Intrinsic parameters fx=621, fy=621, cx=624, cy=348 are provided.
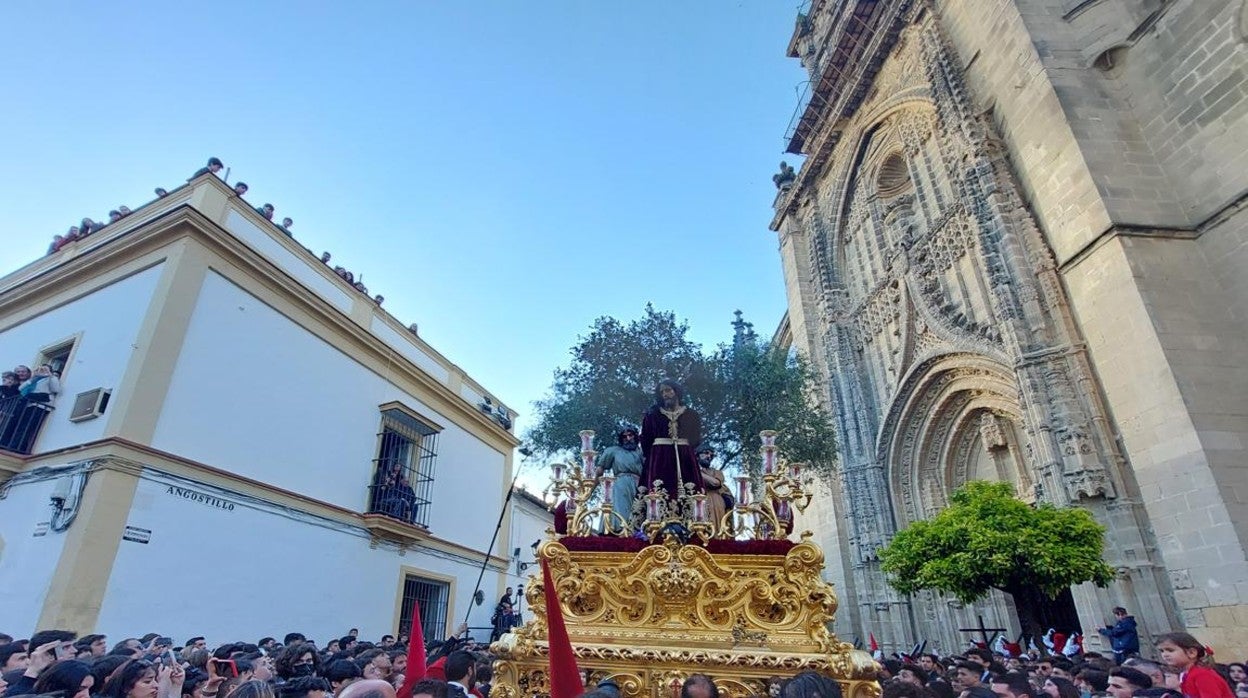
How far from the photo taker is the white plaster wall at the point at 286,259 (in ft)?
36.0

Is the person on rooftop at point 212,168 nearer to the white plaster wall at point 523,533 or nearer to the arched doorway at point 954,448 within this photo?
the white plaster wall at point 523,533

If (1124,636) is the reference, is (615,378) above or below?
above

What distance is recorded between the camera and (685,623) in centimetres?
372

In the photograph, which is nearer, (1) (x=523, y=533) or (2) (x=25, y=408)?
(2) (x=25, y=408)

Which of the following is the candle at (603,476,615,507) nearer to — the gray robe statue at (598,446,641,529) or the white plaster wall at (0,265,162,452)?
A: the gray robe statue at (598,446,641,529)

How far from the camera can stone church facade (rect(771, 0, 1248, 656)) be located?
8.55 metres

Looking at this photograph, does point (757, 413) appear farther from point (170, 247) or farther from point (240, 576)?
point (170, 247)

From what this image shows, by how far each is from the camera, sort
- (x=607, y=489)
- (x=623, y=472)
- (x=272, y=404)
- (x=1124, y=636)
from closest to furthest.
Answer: (x=607, y=489) < (x=623, y=472) < (x=1124, y=636) < (x=272, y=404)

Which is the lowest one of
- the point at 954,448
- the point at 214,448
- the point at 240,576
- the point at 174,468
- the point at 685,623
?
the point at 685,623

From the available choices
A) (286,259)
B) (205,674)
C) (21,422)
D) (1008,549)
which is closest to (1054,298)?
(1008,549)

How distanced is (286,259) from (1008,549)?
13.0m

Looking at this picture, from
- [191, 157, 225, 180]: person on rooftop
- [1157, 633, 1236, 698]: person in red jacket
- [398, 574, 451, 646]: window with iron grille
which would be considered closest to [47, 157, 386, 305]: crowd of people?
[191, 157, 225, 180]: person on rooftop

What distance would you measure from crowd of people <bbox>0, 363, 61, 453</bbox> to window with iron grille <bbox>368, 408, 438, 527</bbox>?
518cm

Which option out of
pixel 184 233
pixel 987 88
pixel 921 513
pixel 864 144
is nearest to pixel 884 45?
pixel 864 144
